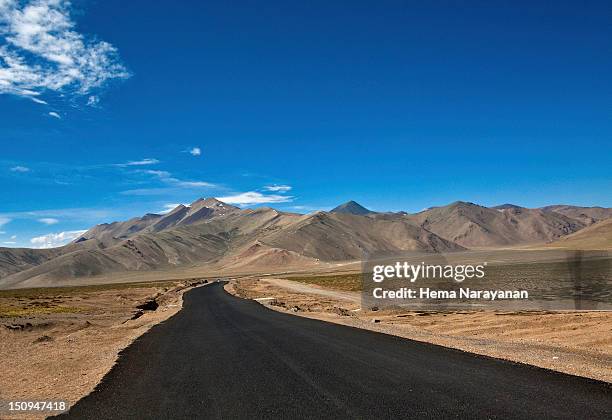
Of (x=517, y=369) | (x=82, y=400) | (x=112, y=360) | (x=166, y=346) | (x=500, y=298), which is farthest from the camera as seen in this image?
(x=500, y=298)

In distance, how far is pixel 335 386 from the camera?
38.8 feet

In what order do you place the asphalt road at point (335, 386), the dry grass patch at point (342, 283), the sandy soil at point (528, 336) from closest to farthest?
the asphalt road at point (335, 386) → the sandy soil at point (528, 336) → the dry grass patch at point (342, 283)

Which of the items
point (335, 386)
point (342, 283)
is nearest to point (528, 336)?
point (335, 386)

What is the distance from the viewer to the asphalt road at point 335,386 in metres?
9.77

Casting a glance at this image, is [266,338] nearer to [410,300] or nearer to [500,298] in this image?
[410,300]

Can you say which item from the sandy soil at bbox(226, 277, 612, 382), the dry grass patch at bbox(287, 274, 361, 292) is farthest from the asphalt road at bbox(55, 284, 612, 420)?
the dry grass patch at bbox(287, 274, 361, 292)

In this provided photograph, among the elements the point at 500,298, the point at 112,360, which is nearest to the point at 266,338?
the point at 112,360

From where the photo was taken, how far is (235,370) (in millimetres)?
14508

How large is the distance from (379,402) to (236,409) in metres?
3.06

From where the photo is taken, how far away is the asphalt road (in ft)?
32.0

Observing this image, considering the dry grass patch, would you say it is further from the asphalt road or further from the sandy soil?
the asphalt road

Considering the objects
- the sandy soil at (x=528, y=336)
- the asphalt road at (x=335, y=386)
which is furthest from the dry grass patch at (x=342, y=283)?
the asphalt road at (x=335, y=386)

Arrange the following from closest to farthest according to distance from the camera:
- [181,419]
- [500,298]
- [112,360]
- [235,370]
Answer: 1. [181,419]
2. [235,370]
3. [112,360]
4. [500,298]

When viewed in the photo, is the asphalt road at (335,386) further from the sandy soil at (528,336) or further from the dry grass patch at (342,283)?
the dry grass patch at (342,283)
